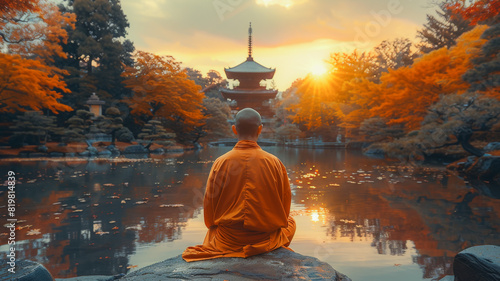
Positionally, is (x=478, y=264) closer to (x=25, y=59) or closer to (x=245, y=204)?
(x=245, y=204)

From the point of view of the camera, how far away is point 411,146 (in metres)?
14.6

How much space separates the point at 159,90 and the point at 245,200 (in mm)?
23204

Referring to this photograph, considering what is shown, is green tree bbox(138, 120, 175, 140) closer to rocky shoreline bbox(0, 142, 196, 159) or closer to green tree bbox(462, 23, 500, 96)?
rocky shoreline bbox(0, 142, 196, 159)

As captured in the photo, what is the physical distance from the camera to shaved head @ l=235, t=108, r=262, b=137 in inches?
104

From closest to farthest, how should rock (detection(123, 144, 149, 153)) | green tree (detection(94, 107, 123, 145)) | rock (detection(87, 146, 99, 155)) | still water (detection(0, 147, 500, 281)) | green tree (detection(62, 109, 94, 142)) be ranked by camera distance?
1. still water (detection(0, 147, 500, 281))
2. rock (detection(87, 146, 99, 155))
3. green tree (detection(62, 109, 94, 142))
4. green tree (detection(94, 107, 123, 145))
5. rock (detection(123, 144, 149, 153))

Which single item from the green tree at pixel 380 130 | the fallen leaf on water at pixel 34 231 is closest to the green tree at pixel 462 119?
the green tree at pixel 380 130

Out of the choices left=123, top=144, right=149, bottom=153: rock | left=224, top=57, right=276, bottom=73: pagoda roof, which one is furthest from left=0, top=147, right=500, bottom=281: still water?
left=224, top=57, right=276, bottom=73: pagoda roof

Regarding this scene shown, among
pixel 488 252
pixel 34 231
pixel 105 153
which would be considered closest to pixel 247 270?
pixel 488 252

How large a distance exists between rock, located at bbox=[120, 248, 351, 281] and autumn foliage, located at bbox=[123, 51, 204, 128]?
22705 millimetres

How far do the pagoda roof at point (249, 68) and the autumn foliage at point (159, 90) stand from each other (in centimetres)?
1286

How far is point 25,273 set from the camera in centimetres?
227

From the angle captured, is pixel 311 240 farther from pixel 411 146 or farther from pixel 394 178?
pixel 411 146

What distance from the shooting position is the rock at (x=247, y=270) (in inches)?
90.7

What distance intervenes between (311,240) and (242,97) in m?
35.0
